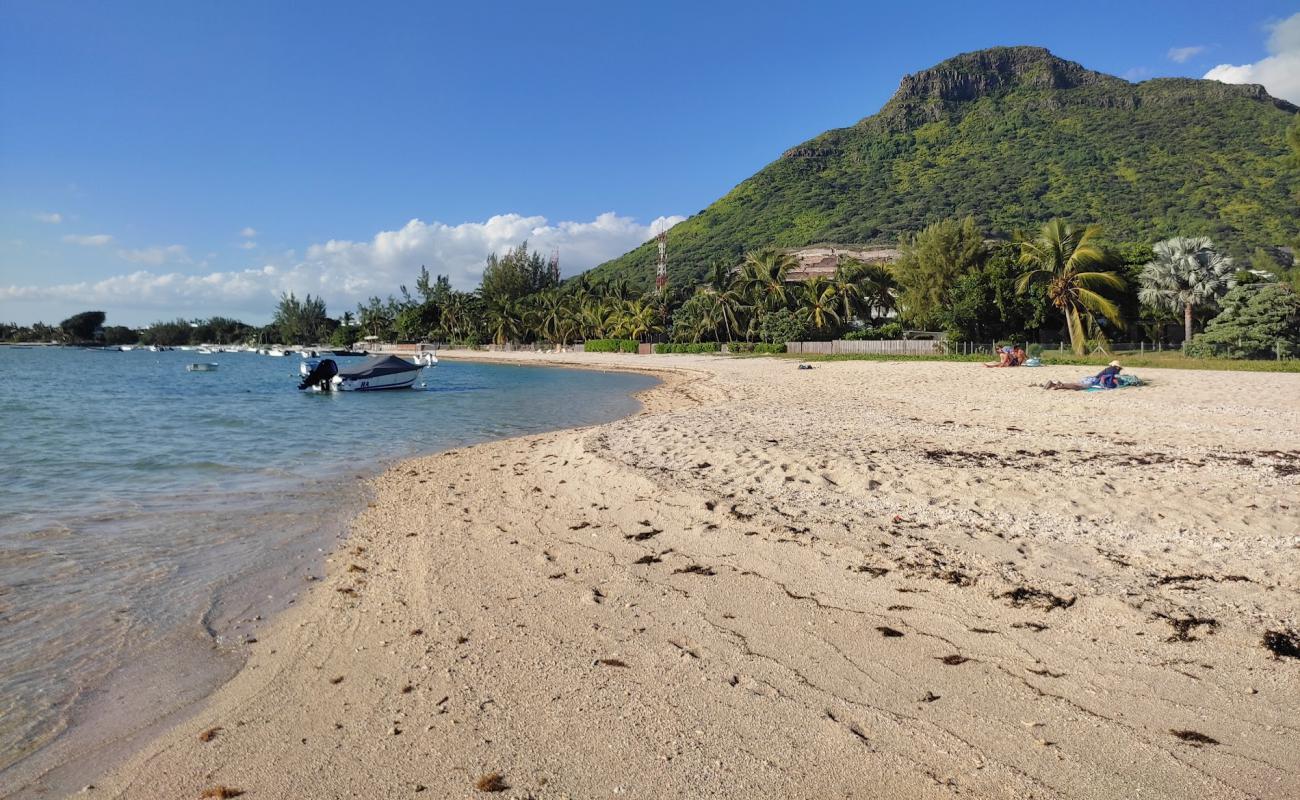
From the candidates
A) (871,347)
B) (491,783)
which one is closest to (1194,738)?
(491,783)

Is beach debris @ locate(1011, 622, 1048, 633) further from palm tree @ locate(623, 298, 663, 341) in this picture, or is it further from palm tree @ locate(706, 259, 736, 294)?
palm tree @ locate(623, 298, 663, 341)

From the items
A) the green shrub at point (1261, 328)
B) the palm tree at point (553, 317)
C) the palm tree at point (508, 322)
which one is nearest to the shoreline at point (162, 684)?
the green shrub at point (1261, 328)

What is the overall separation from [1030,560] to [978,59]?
166m

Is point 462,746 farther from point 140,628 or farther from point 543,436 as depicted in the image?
point 543,436

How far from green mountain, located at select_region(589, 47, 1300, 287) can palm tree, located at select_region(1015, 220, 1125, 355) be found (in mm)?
44561

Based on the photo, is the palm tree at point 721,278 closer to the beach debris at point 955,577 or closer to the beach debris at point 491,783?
the beach debris at point 955,577

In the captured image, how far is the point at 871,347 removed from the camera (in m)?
52.4

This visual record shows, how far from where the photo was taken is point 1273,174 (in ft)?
294

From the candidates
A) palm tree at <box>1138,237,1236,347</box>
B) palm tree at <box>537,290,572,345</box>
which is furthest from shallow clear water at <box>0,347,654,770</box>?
palm tree at <box>537,290,572,345</box>

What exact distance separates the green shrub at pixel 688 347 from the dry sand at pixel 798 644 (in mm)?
55874

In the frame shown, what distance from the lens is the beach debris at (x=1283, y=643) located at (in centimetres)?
414

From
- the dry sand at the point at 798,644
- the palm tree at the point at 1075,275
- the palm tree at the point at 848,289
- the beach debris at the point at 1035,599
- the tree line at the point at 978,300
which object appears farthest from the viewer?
the palm tree at the point at 848,289

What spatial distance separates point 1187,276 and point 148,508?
1953 inches

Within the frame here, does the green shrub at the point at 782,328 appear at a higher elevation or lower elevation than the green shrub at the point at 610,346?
higher
